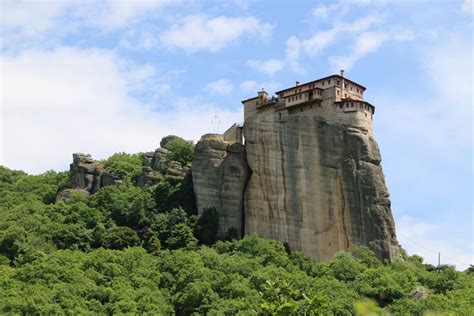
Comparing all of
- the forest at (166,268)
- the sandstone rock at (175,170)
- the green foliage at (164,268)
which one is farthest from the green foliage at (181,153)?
the green foliage at (164,268)

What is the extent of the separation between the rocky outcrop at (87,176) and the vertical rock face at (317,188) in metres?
17.1

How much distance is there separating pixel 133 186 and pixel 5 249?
1533 centimetres

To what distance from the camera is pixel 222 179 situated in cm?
6316

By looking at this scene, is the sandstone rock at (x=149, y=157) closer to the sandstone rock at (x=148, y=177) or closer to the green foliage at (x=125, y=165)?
the green foliage at (x=125, y=165)

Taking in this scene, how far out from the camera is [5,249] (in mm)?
59625

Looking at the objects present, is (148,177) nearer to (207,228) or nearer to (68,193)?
(68,193)

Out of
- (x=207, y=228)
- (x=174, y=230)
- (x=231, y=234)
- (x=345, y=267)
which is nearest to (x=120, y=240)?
(x=174, y=230)

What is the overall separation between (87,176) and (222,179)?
651 inches

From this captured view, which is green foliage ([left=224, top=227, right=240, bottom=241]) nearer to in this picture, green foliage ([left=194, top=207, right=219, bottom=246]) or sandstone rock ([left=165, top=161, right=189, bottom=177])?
green foliage ([left=194, top=207, right=219, bottom=246])

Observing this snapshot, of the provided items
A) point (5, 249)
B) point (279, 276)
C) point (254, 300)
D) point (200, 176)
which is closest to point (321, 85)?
point (200, 176)

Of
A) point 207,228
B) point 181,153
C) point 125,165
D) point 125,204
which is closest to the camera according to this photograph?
point 207,228

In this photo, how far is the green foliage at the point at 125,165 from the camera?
75.9 m

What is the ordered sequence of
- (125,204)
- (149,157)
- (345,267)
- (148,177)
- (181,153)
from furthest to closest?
(149,157), (181,153), (148,177), (125,204), (345,267)

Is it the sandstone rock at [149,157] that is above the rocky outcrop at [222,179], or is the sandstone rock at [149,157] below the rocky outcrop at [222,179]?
above
